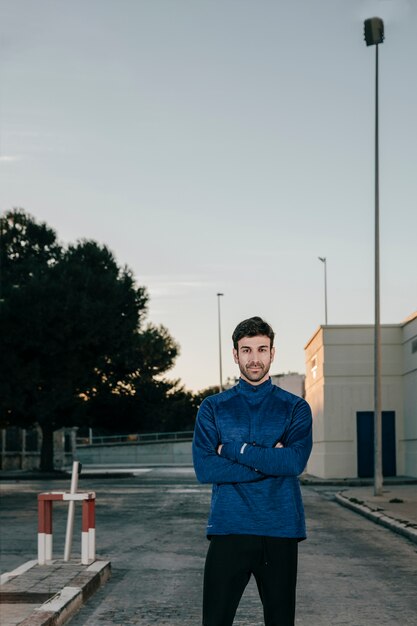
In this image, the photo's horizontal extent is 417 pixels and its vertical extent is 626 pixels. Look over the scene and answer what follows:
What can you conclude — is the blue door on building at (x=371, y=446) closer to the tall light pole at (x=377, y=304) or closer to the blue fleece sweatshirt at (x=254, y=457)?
the tall light pole at (x=377, y=304)

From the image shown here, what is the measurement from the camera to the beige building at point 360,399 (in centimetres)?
3753

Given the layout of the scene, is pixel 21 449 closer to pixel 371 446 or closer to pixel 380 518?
pixel 371 446

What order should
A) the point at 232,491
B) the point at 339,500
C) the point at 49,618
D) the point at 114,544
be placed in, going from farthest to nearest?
1. the point at 339,500
2. the point at 114,544
3. the point at 49,618
4. the point at 232,491

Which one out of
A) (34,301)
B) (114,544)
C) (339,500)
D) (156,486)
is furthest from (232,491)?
(34,301)

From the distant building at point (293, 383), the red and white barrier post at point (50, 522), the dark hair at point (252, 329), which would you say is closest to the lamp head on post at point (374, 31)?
the red and white barrier post at point (50, 522)

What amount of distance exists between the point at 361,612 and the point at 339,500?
16.3 meters

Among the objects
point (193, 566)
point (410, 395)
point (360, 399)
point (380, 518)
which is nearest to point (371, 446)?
point (360, 399)

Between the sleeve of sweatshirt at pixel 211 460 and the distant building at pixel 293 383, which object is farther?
the distant building at pixel 293 383

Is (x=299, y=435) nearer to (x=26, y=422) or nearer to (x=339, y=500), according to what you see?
(x=339, y=500)

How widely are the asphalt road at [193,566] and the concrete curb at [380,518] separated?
7.1 inches

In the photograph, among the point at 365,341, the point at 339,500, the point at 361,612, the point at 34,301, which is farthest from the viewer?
the point at 34,301

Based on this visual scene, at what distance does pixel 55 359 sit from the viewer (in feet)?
141

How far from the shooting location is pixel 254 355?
466cm

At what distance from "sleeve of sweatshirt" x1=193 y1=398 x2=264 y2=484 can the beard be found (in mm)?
224
